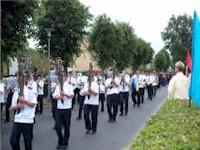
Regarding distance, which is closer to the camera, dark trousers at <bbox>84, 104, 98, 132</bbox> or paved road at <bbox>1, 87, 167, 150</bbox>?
paved road at <bbox>1, 87, 167, 150</bbox>

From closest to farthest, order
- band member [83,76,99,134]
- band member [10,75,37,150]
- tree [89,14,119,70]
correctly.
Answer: band member [10,75,37,150] < band member [83,76,99,134] < tree [89,14,119,70]

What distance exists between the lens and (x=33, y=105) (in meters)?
8.80

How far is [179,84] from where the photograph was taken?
9.73 meters

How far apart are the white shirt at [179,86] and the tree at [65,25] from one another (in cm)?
1624

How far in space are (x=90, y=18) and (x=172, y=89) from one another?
17.3m

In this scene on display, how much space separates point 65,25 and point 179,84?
17.0 m

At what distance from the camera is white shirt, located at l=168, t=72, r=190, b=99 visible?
970 cm

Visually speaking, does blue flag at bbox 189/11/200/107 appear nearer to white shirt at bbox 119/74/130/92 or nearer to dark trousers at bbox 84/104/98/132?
dark trousers at bbox 84/104/98/132

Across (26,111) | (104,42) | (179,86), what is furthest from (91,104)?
(104,42)

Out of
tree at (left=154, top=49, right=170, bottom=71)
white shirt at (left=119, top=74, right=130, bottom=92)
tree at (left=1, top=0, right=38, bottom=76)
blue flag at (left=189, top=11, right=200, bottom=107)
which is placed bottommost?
white shirt at (left=119, top=74, right=130, bottom=92)

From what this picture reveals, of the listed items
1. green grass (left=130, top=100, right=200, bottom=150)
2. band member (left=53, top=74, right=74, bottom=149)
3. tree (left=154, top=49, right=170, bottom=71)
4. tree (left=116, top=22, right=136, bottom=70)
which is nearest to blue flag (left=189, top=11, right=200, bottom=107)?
green grass (left=130, top=100, right=200, bottom=150)

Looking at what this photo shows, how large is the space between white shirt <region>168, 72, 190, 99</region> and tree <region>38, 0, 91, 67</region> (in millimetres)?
16241

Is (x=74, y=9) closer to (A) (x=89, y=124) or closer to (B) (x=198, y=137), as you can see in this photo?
(A) (x=89, y=124)

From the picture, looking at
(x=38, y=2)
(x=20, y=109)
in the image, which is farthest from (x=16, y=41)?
(x=20, y=109)
